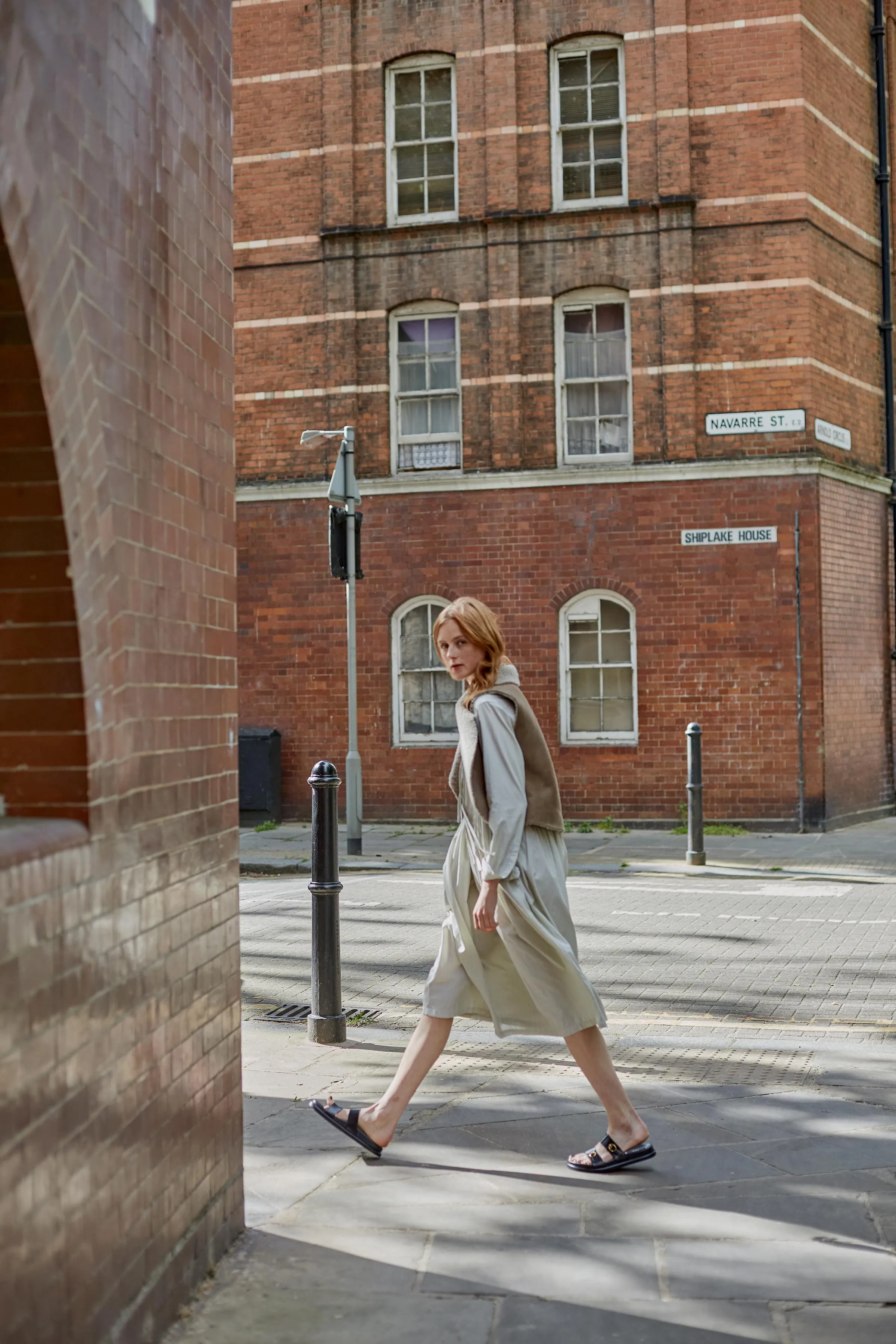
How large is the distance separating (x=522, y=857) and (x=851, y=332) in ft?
52.9

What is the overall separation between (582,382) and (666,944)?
34.9ft

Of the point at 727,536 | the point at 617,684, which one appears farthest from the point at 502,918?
the point at 617,684

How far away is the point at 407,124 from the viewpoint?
771 inches

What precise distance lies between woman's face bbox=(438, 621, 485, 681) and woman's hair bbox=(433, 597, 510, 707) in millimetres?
10

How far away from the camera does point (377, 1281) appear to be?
3852 millimetres

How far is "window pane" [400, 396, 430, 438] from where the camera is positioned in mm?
19438

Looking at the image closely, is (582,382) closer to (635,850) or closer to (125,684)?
(635,850)

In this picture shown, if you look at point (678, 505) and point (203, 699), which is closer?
point (203, 699)

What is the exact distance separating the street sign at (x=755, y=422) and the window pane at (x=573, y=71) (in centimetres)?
473

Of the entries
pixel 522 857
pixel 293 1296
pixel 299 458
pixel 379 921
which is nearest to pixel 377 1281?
pixel 293 1296

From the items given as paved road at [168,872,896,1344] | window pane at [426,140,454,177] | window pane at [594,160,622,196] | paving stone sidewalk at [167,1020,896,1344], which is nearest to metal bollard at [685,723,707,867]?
paved road at [168,872,896,1344]

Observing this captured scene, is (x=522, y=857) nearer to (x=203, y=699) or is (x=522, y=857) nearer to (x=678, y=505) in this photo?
(x=203, y=699)

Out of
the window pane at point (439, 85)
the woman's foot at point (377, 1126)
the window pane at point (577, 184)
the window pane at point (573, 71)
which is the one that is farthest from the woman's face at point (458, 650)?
the window pane at point (439, 85)

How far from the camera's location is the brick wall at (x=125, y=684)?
9.12 feet
